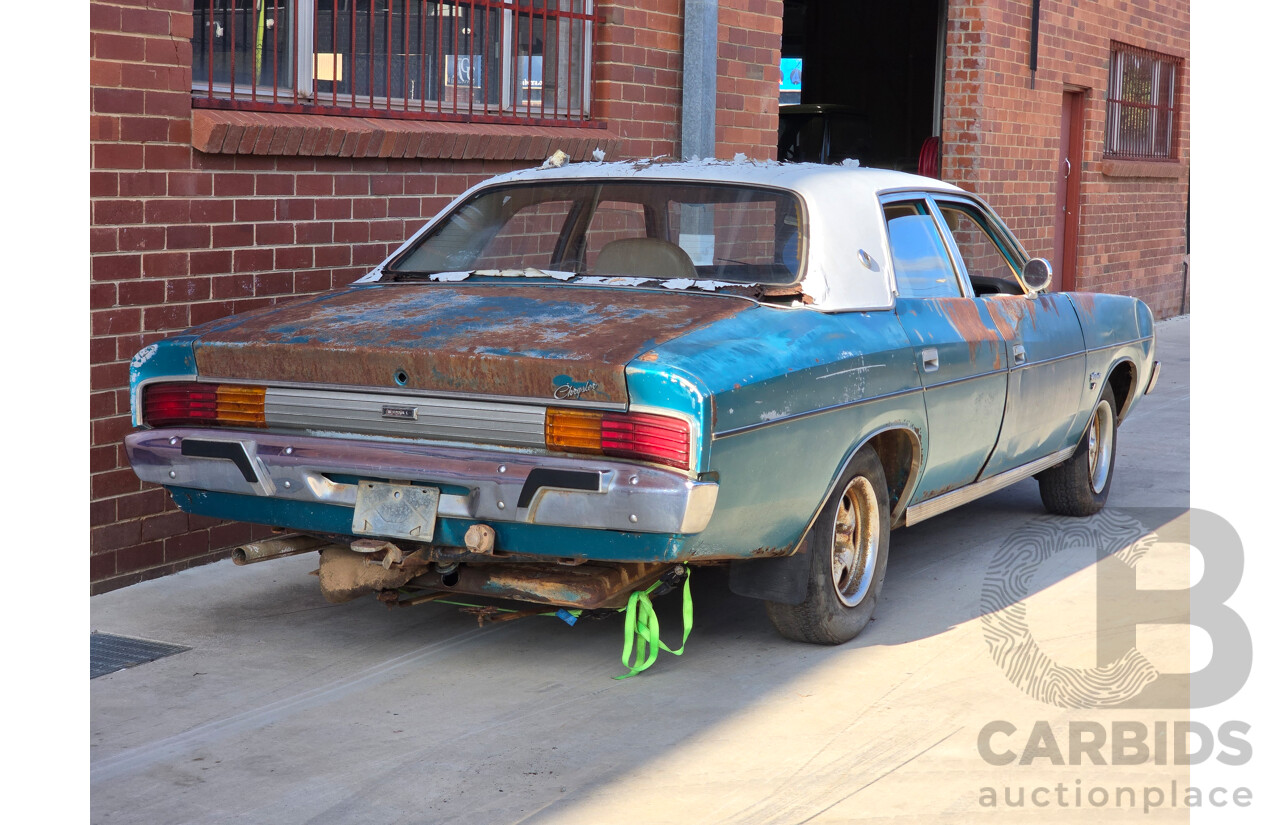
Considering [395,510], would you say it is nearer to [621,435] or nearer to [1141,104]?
Result: [621,435]

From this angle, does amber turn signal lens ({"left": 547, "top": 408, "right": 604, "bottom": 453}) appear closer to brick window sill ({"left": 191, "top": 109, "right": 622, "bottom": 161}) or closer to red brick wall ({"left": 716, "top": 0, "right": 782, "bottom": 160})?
brick window sill ({"left": 191, "top": 109, "right": 622, "bottom": 161})

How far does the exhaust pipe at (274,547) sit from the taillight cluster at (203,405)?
0.42 m

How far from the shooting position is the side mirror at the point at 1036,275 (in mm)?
6426

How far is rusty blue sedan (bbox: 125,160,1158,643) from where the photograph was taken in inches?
169

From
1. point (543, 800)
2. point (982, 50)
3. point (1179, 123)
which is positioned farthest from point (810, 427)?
point (1179, 123)

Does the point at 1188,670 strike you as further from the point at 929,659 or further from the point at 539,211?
the point at 539,211

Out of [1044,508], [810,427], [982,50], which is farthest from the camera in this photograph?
[982,50]

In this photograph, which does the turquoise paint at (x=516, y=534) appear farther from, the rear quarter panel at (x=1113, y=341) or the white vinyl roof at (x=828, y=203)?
the rear quarter panel at (x=1113, y=341)

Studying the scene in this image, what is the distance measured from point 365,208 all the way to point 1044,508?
3629 millimetres

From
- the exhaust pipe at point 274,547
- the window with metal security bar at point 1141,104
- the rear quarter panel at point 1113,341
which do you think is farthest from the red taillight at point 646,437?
the window with metal security bar at point 1141,104

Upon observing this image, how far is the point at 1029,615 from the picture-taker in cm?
570

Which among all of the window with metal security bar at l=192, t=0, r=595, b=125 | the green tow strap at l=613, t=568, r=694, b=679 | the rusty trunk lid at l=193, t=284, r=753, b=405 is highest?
the window with metal security bar at l=192, t=0, r=595, b=125

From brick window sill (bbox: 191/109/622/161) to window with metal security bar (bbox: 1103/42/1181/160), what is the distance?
9668 millimetres

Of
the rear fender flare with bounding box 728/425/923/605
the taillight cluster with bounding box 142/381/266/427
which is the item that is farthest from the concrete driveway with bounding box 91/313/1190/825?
the taillight cluster with bounding box 142/381/266/427
